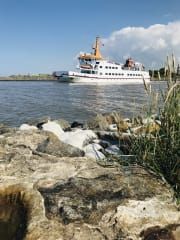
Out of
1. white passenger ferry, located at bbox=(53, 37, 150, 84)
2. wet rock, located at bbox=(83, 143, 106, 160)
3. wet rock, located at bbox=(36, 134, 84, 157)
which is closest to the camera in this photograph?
wet rock, located at bbox=(36, 134, 84, 157)

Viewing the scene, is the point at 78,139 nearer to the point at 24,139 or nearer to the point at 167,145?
the point at 24,139

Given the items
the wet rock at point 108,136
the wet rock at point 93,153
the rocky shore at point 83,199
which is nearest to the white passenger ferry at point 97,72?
the wet rock at point 108,136

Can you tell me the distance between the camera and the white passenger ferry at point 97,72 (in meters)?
56.8

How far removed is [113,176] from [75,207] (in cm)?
65

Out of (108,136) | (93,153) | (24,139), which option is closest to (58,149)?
(93,153)

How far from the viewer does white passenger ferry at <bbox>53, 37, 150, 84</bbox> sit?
5675 centimetres

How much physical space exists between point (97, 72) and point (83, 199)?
2211 inches

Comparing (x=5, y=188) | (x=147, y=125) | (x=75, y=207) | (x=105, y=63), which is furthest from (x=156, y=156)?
(x=105, y=63)

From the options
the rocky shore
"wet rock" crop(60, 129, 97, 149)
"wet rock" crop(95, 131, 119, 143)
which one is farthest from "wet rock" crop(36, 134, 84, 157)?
"wet rock" crop(95, 131, 119, 143)

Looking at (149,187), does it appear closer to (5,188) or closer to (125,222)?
(125,222)

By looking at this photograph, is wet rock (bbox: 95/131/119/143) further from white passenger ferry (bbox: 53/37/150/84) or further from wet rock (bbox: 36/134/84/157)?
white passenger ferry (bbox: 53/37/150/84)

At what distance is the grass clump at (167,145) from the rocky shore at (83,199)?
86mm

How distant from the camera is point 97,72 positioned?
58531 millimetres

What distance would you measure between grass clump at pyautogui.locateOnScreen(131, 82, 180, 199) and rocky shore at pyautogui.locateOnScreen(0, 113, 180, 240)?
0.09 m
